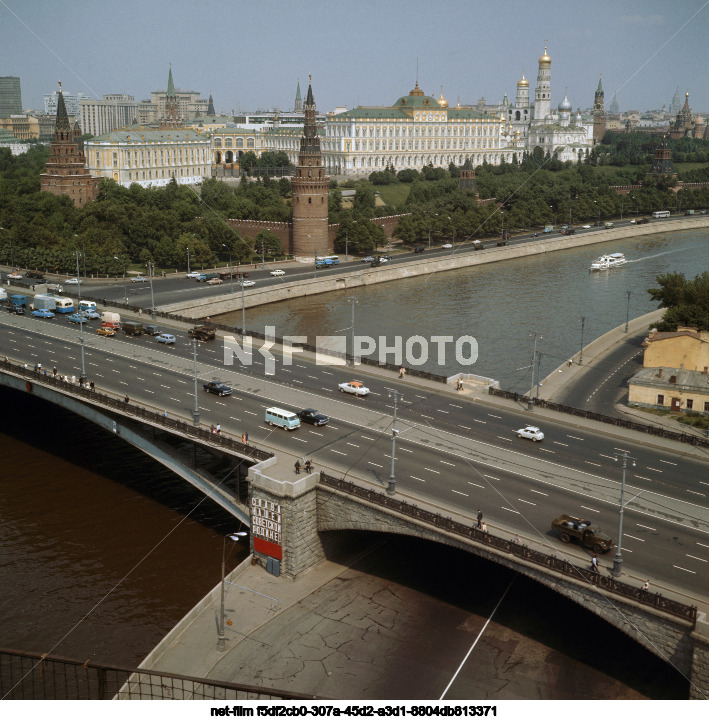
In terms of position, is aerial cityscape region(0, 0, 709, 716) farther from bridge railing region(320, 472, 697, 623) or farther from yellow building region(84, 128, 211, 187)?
yellow building region(84, 128, 211, 187)

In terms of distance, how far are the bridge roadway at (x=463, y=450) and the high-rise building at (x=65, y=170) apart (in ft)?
183

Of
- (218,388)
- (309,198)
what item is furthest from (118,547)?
(309,198)

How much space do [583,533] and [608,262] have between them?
67244mm

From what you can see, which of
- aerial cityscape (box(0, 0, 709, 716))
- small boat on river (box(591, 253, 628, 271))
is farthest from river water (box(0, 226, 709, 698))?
small boat on river (box(591, 253, 628, 271))

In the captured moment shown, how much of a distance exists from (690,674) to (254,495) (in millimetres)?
13856

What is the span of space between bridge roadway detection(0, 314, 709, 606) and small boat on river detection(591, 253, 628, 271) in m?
50.4

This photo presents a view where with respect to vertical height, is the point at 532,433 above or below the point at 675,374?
above

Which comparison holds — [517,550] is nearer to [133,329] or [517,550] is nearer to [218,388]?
[218,388]

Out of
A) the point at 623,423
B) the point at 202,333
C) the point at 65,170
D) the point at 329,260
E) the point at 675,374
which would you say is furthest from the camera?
the point at 65,170

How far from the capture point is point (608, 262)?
86375 mm

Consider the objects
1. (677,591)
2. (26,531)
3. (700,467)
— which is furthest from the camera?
(26,531)
